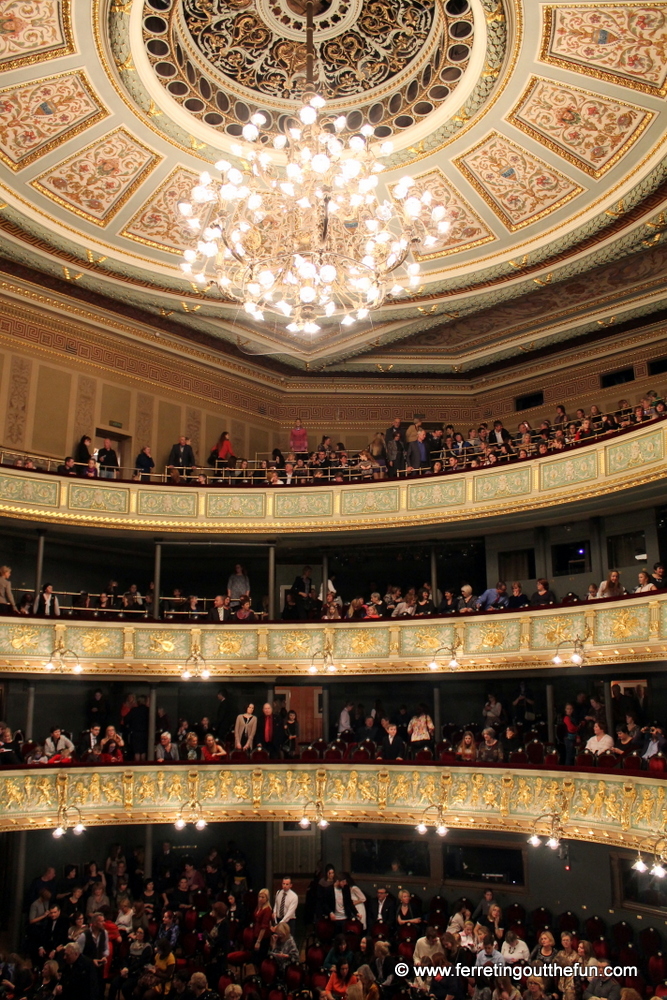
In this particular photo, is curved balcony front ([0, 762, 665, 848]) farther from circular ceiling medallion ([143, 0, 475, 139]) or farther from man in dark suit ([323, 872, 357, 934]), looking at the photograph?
circular ceiling medallion ([143, 0, 475, 139])

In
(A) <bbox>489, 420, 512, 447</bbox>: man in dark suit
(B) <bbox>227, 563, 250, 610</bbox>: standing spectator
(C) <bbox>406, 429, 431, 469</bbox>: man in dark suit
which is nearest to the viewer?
(A) <bbox>489, 420, 512, 447</bbox>: man in dark suit

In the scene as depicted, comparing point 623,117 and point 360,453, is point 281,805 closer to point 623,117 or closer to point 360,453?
point 360,453

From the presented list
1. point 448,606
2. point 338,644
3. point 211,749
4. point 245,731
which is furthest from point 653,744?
point 211,749

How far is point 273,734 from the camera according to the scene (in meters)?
15.5

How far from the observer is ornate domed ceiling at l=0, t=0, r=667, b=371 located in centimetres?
1219

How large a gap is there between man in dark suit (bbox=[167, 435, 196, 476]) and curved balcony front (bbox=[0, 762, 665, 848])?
6227mm

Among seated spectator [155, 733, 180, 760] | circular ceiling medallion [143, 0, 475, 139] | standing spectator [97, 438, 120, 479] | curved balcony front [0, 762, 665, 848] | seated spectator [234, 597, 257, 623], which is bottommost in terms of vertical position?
curved balcony front [0, 762, 665, 848]

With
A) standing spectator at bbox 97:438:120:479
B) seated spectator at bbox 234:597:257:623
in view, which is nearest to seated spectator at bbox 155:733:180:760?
seated spectator at bbox 234:597:257:623

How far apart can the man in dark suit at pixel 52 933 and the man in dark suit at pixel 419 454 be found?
9929 millimetres

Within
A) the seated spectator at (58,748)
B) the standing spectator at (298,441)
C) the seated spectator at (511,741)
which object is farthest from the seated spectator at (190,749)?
the standing spectator at (298,441)

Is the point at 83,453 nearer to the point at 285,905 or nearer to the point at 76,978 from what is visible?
the point at 285,905

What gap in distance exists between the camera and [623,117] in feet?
42.3

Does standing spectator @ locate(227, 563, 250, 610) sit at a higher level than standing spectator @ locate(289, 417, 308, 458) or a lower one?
lower

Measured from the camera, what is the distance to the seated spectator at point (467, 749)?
46.5ft
